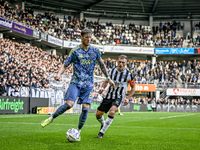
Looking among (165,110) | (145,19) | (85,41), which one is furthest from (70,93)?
(145,19)

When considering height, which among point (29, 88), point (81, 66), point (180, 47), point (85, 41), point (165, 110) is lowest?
point (165, 110)

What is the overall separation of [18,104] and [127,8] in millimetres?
36389

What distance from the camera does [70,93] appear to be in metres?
6.10

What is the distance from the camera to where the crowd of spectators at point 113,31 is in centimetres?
4227

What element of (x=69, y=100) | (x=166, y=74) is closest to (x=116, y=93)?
(x=69, y=100)

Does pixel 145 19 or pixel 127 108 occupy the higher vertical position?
pixel 145 19

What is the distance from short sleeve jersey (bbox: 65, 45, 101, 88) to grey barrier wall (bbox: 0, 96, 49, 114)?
13.2 metres

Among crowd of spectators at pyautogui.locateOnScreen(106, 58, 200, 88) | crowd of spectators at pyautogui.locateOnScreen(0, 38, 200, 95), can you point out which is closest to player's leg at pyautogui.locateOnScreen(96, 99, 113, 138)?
crowd of spectators at pyautogui.locateOnScreen(0, 38, 200, 95)

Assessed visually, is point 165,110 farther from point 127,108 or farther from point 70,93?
point 70,93

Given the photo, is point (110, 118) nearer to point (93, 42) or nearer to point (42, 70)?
point (42, 70)

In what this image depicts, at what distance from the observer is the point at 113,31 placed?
50.0 meters

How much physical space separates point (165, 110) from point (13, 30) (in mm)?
20942

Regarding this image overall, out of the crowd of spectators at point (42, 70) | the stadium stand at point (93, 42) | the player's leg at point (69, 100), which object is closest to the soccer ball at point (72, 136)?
the player's leg at point (69, 100)

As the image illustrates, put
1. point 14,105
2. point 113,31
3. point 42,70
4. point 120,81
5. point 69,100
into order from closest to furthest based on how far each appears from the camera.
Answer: point 69,100, point 120,81, point 14,105, point 42,70, point 113,31
